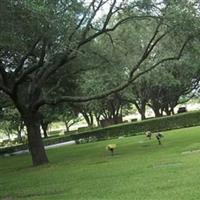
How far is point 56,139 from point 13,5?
39986 mm

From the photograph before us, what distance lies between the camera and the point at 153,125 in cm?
4275

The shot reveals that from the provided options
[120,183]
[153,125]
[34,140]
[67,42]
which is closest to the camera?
[120,183]

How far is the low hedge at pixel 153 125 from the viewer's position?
41.8 metres

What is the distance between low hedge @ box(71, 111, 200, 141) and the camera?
41.8 meters

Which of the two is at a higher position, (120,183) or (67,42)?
(67,42)

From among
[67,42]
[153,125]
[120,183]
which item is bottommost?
[120,183]

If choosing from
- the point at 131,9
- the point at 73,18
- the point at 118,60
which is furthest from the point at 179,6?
the point at 118,60

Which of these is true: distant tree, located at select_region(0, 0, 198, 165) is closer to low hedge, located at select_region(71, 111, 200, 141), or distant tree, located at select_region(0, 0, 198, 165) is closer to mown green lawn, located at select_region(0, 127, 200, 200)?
mown green lawn, located at select_region(0, 127, 200, 200)

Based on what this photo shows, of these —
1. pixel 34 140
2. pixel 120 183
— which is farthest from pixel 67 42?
pixel 120 183

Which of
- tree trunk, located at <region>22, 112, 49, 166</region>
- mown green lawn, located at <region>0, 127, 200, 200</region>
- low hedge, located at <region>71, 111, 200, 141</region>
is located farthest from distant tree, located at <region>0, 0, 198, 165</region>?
low hedge, located at <region>71, 111, 200, 141</region>

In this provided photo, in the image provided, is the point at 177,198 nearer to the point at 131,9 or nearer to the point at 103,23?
the point at 131,9

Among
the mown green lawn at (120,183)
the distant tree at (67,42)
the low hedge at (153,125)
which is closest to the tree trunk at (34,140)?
the distant tree at (67,42)

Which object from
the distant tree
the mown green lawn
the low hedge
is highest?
the distant tree

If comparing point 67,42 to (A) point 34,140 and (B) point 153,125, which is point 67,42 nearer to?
(A) point 34,140
